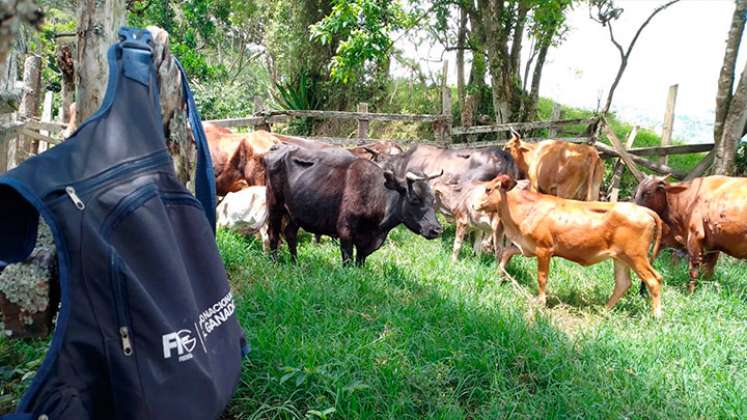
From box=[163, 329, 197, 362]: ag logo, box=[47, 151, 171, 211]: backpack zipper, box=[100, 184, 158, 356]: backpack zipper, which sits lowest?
box=[163, 329, 197, 362]: ag logo

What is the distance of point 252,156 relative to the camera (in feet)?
27.8

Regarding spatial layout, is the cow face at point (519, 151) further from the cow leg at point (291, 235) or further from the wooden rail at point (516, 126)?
the cow leg at point (291, 235)

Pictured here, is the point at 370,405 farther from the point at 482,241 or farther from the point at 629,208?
the point at 482,241

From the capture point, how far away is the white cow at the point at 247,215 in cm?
715

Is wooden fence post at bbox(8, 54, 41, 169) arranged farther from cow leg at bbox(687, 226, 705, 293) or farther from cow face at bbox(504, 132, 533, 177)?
cow leg at bbox(687, 226, 705, 293)

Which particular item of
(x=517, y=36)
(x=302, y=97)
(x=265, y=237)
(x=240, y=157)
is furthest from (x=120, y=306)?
(x=302, y=97)

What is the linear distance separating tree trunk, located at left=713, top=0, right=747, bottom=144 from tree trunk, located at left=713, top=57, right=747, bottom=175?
5.4 inches

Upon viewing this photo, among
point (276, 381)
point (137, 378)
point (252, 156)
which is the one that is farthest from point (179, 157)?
point (252, 156)

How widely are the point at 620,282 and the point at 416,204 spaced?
7.90 feet

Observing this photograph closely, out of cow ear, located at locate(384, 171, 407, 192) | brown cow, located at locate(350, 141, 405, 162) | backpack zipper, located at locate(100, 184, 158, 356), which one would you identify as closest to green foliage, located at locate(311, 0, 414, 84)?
brown cow, located at locate(350, 141, 405, 162)

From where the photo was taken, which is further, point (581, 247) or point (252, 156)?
point (252, 156)

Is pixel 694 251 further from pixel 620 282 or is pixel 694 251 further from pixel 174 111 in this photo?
pixel 174 111

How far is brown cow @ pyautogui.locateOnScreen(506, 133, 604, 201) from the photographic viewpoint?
10.3 m

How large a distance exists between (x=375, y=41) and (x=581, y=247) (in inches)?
247
